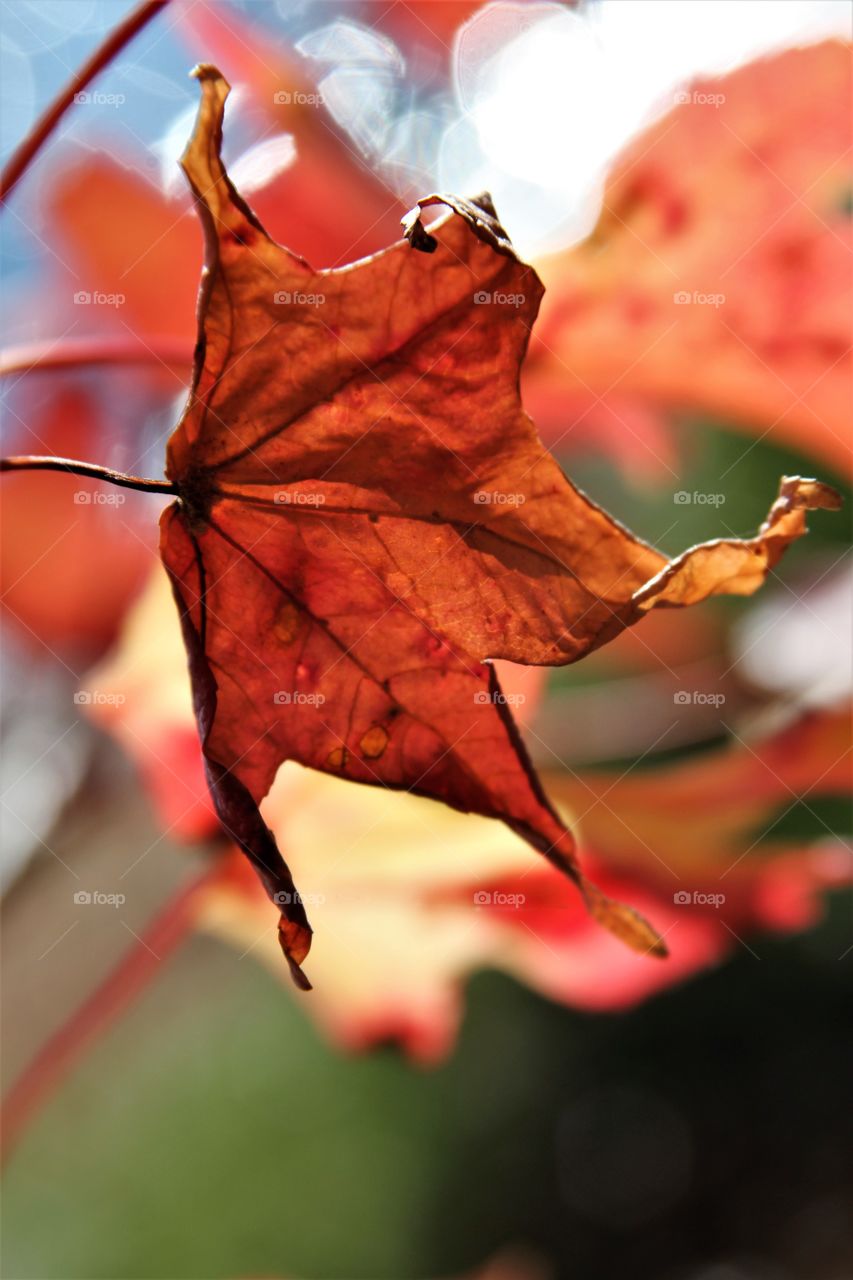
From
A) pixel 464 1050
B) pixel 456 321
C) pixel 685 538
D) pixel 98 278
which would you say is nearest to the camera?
pixel 456 321

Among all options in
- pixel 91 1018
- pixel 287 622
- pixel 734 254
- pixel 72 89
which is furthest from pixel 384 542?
pixel 91 1018

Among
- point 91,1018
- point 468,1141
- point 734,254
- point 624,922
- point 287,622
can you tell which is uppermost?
point 734,254

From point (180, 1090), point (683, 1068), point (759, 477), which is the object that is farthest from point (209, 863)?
point (683, 1068)

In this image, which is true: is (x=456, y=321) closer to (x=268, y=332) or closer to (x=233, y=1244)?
(x=268, y=332)

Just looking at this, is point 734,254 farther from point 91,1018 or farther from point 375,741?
point 91,1018

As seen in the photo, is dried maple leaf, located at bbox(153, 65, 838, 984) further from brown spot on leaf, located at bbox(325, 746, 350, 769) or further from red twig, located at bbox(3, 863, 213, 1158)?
red twig, located at bbox(3, 863, 213, 1158)

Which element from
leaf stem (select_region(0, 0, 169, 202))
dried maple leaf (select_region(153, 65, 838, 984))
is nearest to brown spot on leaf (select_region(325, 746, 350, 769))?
dried maple leaf (select_region(153, 65, 838, 984))

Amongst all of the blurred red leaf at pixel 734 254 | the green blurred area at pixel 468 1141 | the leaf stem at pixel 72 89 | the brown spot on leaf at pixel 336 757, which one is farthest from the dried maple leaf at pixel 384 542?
the green blurred area at pixel 468 1141
